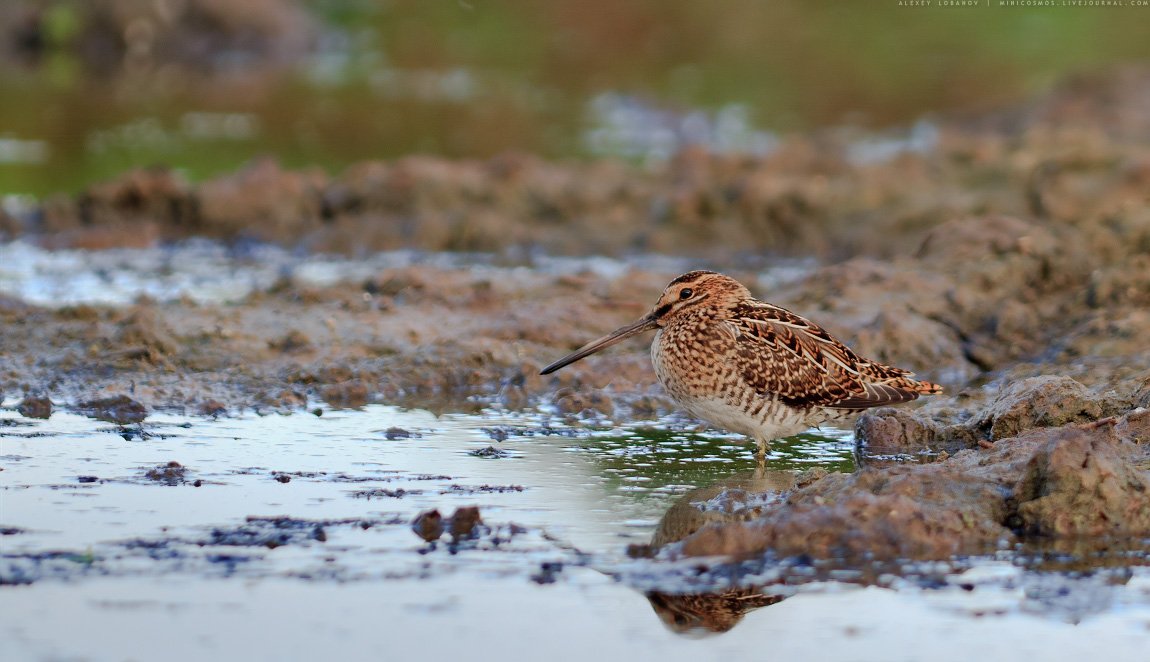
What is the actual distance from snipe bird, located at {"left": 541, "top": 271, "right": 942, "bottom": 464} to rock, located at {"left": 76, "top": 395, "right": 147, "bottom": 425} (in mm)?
1920

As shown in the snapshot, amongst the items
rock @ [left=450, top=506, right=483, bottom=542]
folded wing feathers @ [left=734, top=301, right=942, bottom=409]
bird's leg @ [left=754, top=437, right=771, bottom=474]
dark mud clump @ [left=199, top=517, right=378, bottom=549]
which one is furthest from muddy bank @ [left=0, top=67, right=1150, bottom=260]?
rock @ [left=450, top=506, right=483, bottom=542]

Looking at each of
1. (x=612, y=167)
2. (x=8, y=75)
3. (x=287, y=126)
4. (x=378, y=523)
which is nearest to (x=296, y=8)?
(x=8, y=75)

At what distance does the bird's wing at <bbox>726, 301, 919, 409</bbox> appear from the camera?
265 inches

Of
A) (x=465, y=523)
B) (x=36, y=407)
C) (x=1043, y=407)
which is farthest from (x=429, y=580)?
(x=36, y=407)

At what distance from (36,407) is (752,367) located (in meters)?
3.07

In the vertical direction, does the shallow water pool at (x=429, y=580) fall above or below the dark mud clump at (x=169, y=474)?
below

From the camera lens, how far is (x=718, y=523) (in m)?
5.44

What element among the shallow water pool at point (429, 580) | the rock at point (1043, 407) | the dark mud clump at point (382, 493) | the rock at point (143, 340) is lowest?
the shallow water pool at point (429, 580)

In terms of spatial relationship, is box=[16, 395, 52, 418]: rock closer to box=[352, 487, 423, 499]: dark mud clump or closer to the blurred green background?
box=[352, 487, 423, 499]: dark mud clump

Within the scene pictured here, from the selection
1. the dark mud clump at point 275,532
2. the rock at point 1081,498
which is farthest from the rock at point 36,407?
the rock at point 1081,498

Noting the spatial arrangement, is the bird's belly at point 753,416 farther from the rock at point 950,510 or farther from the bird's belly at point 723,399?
the rock at point 950,510

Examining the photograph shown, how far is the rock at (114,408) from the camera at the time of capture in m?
7.15

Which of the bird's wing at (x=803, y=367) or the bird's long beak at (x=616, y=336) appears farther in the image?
the bird's long beak at (x=616, y=336)

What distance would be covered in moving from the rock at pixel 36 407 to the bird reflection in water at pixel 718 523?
2900mm
